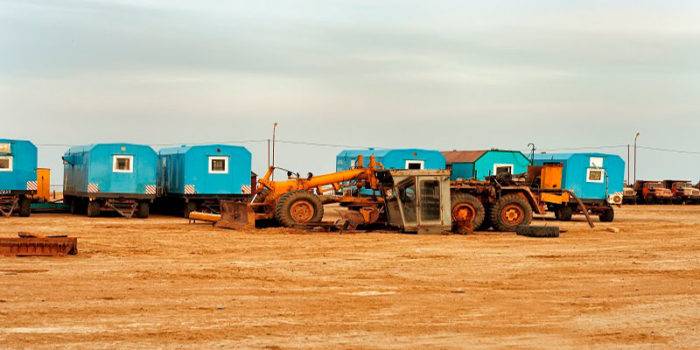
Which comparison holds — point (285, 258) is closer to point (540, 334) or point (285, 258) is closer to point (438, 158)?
point (540, 334)

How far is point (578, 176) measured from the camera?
4097cm

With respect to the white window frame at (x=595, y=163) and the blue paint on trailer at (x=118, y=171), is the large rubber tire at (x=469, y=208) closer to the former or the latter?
the blue paint on trailer at (x=118, y=171)

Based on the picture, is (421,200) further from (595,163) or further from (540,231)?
(595,163)

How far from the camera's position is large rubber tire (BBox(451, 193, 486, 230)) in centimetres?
3042

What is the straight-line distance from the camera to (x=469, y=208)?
100 feet

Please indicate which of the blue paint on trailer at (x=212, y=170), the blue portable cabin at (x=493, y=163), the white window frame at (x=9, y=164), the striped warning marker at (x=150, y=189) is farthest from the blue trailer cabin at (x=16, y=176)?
the blue portable cabin at (x=493, y=163)

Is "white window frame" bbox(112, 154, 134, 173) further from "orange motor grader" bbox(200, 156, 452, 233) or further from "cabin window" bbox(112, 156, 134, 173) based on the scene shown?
"orange motor grader" bbox(200, 156, 452, 233)

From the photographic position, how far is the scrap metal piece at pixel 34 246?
20.6 m

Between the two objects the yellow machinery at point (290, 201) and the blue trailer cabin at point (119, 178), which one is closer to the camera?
the yellow machinery at point (290, 201)

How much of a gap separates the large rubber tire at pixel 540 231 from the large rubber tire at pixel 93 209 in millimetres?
15020

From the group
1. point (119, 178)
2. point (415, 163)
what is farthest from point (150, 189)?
point (415, 163)

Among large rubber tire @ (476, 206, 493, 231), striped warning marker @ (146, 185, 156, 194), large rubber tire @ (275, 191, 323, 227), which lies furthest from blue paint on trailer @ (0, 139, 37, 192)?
large rubber tire @ (476, 206, 493, 231)

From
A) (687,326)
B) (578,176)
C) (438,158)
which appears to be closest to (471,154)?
(438,158)

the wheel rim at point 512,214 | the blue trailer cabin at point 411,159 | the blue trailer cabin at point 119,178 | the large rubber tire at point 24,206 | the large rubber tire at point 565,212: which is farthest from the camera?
the blue trailer cabin at point 411,159
